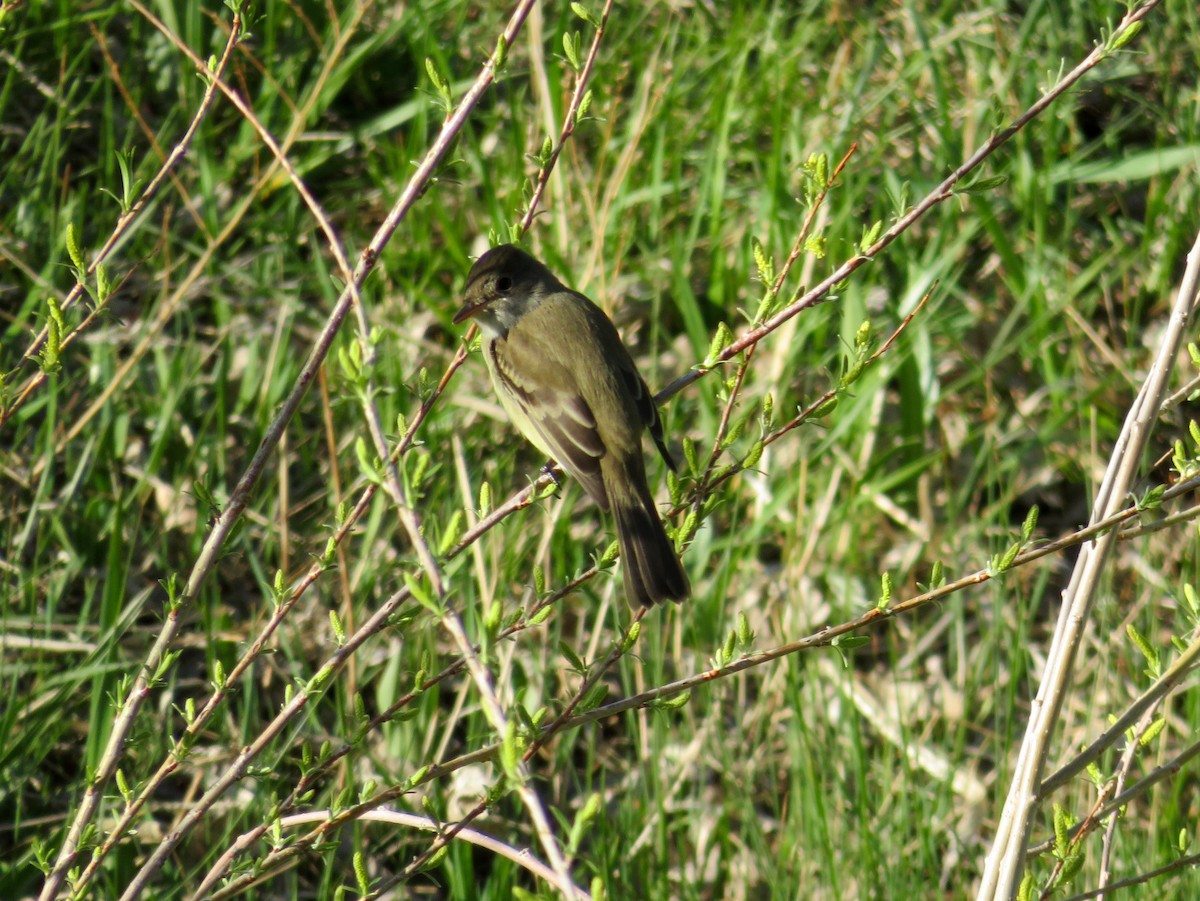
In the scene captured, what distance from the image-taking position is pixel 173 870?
4.40 m

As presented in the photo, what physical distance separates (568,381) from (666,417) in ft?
4.54

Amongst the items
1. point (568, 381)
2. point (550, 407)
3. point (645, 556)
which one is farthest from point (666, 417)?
point (645, 556)

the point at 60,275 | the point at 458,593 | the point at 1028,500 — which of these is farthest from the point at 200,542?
the point at 1028,500

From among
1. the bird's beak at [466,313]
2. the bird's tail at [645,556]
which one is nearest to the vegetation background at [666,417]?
the bird's beak at [466,313]

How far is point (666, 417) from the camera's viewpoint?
589 centimetres

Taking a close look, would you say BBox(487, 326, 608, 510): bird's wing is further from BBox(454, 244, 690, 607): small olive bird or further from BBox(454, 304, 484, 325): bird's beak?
BBox(454, 304, 484, 325): bird's beak

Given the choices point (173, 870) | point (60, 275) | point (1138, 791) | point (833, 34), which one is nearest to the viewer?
point (1138, 791)

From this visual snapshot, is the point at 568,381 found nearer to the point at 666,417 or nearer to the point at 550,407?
the point at 550,407

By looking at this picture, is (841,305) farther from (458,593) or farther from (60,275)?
(60,275)

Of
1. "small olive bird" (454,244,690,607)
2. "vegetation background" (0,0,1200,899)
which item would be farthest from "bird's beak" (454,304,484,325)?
"vegetation background" (0,0,1200,899)

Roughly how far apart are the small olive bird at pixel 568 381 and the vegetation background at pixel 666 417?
309 mm

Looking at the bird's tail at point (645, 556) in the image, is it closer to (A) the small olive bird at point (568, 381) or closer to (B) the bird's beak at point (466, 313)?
(A) the small olive bird at point (568, 381)

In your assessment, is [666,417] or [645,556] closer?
[645,556]

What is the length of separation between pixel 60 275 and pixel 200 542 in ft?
4.54
